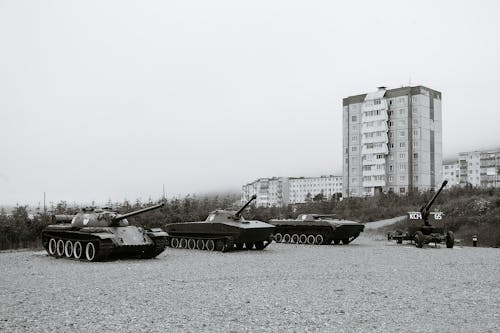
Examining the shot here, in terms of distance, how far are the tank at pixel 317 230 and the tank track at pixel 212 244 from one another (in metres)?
3.11

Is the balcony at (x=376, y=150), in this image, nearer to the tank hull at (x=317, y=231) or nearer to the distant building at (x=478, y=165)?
the tank hull at (x=317, y=231)

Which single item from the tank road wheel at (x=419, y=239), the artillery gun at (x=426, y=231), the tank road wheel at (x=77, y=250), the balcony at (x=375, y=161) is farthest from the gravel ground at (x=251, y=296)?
the balcony at (x=375, y=161)

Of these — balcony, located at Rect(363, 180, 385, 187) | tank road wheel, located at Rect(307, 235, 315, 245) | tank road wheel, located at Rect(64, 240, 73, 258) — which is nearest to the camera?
tank road wheel, located at Rect(64, 240, 73, 258)

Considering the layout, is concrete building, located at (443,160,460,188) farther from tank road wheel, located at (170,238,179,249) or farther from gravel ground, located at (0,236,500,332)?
gravel ground, located at (0,236,500,332)

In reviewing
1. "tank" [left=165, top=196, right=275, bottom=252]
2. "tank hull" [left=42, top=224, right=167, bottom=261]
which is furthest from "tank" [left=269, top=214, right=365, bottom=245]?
"tank hull" [left=42, top=224, right=167, bottom=261]

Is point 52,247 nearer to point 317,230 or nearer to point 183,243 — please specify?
point 183,243

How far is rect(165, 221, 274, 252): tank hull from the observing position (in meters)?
22.6

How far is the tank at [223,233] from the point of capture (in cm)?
2261

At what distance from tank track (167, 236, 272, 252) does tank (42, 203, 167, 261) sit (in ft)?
11.0

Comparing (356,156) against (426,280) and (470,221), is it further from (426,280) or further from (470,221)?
(426,280)

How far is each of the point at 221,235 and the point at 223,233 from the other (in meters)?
0.17

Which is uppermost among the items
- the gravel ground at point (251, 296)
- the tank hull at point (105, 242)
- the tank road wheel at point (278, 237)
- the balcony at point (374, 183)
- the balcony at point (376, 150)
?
the balcony at point (376, 150)

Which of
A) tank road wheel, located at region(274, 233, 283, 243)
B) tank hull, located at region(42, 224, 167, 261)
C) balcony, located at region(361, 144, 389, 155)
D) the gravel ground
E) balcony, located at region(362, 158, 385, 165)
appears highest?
balcony, located at region(361, 144, 389, 155)

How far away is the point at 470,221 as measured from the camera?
32656 mm
